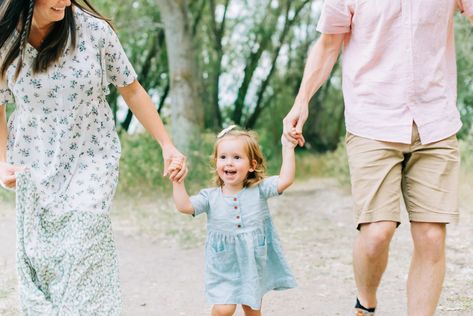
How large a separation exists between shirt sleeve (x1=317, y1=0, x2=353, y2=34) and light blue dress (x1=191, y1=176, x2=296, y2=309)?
0.76 metres

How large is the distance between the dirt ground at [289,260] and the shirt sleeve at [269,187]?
4.04 ft

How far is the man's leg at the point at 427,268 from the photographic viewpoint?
3615 millimetres

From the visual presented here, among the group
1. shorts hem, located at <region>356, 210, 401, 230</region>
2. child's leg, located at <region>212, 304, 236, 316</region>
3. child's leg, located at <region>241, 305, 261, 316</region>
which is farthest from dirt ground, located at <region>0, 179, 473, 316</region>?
shorts hem, located at <region>356, 210, 401, 230</region>

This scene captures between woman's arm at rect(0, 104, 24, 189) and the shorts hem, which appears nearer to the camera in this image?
woman's arm at rect(0, 104, 24, 189)

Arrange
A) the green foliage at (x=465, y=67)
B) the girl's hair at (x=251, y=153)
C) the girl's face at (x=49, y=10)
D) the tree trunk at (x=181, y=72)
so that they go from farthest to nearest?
the tree trunk at (x=181, y=72)
the green foliage at (x=465, y=67)
the girl's hair at (x=251, y=153)
the girl's face at (x=49, y=10)

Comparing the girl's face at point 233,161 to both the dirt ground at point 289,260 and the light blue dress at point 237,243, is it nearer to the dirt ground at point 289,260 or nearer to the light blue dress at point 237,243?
the light blue dress at point 237,243

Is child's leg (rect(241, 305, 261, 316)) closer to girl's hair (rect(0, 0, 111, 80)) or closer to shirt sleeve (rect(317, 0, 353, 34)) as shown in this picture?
shirt sleeve (rect(317, 0, 353, 34))

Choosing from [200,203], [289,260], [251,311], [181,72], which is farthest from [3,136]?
[181,72]

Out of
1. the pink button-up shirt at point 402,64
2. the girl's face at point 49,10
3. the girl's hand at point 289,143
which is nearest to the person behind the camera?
the girl's face at point 49,10

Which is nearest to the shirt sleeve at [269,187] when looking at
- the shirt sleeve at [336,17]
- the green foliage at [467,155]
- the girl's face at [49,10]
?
the shirt sleeve at [336,17]

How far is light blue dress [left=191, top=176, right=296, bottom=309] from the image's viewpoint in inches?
150

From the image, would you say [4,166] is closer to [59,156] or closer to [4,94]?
[59,156]

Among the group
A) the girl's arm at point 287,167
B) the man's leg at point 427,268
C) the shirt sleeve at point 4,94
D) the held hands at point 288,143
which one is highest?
the shirt sleeve at point 4,94

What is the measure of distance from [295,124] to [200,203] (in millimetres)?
594
